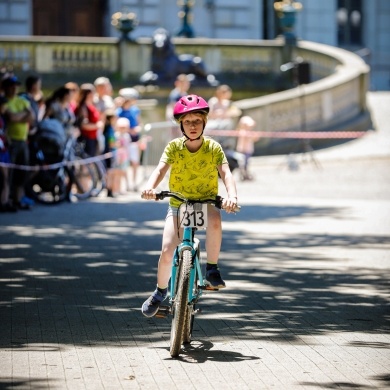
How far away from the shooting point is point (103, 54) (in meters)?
38.0

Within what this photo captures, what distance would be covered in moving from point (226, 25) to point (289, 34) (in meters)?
7.42

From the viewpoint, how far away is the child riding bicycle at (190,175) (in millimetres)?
9227

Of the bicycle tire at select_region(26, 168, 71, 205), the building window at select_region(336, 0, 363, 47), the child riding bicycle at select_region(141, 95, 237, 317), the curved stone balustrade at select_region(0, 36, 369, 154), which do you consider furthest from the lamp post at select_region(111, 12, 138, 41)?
the child riding bicycle at select_region(141, 95, 237, 317)

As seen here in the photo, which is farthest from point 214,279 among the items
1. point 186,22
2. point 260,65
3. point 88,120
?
point 186,22

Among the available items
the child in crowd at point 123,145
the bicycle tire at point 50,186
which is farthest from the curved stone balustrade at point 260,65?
the bicycle tire at point 50,186

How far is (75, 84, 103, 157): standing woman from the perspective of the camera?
70.8ft

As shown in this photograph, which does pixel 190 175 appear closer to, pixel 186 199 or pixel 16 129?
pixel 186 199

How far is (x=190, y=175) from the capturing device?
Result: 930 cm

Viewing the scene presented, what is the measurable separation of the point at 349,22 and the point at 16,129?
34.3 metres

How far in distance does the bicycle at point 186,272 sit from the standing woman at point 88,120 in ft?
41.3

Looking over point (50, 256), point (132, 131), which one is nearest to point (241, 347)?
point (50, 256)

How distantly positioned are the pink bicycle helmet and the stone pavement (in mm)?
1542

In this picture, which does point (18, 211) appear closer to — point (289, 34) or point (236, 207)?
point (236, 207)

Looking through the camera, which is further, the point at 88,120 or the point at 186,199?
the point at 88,120
